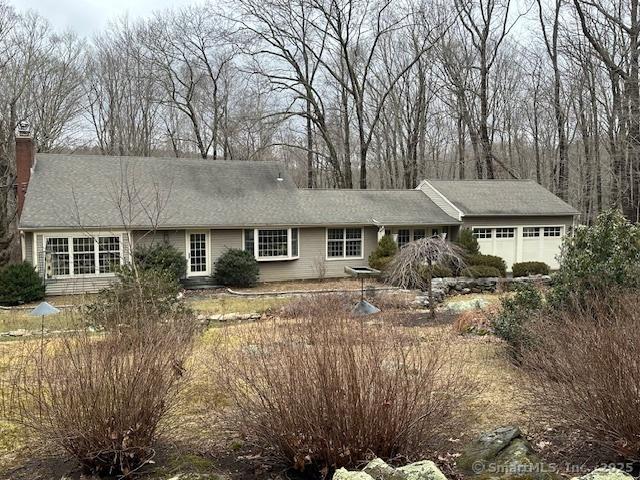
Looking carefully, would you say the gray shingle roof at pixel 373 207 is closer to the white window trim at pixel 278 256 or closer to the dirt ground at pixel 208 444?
the white window trim at pixel 278 256

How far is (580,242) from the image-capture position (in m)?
8.36

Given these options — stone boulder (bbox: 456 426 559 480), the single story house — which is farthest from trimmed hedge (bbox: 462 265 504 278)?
stone boulder (bbox: 456 426 559 480)

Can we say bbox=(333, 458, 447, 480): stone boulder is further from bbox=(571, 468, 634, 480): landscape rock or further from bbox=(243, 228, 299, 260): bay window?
bbox=(243, 228, 299, 260): bay window

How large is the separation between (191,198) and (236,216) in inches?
84.0

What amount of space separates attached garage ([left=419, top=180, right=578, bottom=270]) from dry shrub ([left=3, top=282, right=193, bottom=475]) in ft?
65.9

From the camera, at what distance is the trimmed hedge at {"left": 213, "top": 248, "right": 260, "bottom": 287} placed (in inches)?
757

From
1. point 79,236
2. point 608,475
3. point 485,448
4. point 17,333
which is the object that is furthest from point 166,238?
point 608,475

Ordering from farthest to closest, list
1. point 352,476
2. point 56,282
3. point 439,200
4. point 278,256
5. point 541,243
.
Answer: point 439,200 < point 541,243 < point 278,256 < point 56,282 < point 352,476

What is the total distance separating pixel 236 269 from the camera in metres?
19.2

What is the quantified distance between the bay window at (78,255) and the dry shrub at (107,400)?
13835mm

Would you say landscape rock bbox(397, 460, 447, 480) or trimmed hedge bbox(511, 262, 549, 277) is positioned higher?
trimmed hedge bbox(511, 262, 549, 277)

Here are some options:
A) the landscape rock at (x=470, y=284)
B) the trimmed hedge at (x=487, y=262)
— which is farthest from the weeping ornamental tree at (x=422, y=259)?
the trimmed hedge at (x=487, y=262)

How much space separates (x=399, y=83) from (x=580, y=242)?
30672 mm

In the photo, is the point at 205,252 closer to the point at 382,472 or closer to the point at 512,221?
the point at 512,221
